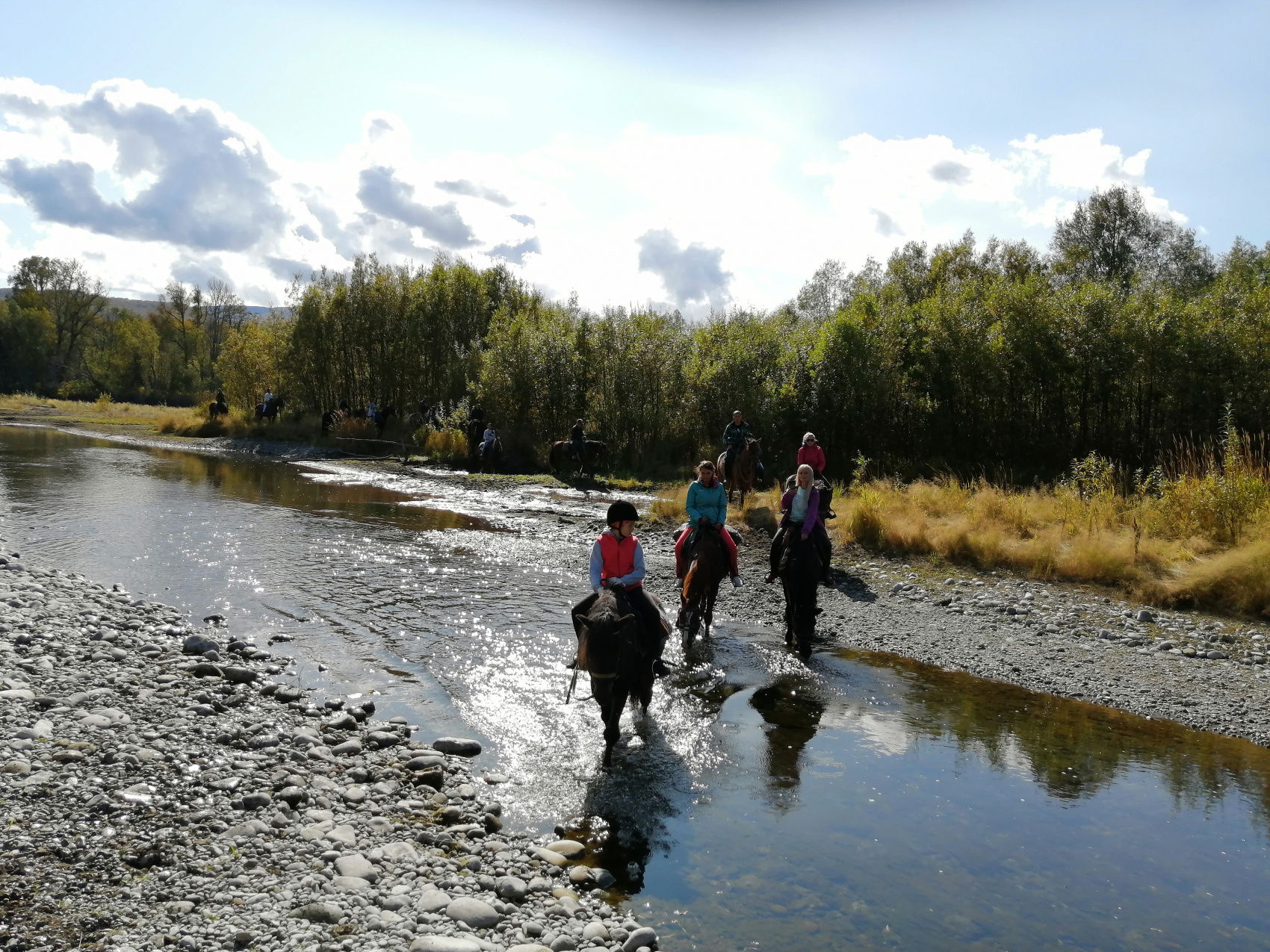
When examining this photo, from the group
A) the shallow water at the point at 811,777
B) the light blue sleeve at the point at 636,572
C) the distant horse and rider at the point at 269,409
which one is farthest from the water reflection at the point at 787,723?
the distant horse and rider at the point at 269,409

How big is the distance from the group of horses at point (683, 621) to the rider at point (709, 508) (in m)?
0.08

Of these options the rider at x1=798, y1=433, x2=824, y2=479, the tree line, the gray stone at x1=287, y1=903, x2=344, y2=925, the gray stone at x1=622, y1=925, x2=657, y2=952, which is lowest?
the gray stone at x1=622, y1=925, x2=657, y2=952

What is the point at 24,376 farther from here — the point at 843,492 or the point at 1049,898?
the point at 1049,898

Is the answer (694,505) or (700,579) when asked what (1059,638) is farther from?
(694,505)

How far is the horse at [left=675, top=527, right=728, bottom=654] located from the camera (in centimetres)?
1048

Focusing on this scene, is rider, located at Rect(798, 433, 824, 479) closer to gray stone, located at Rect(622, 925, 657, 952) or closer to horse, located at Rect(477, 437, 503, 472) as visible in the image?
gray stone, located at Rect(622, 925, 657, 952)

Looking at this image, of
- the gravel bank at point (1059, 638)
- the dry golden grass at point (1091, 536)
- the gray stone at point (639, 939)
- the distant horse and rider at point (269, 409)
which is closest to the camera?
the gray stone at point (639, 939)

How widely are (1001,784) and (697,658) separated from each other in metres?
3.98

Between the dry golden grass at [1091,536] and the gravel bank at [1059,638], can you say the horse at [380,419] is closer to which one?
the dry golden grass at [1091,536]

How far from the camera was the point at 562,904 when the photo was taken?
4.96 m

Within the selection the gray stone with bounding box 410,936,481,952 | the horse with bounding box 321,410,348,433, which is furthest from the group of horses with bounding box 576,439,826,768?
the horse with bounding box 321,410,348,433

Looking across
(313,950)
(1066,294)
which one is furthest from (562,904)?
(1066,294)

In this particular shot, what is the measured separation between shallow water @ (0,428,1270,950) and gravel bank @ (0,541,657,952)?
0.54 meters

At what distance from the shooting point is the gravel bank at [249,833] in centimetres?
444
